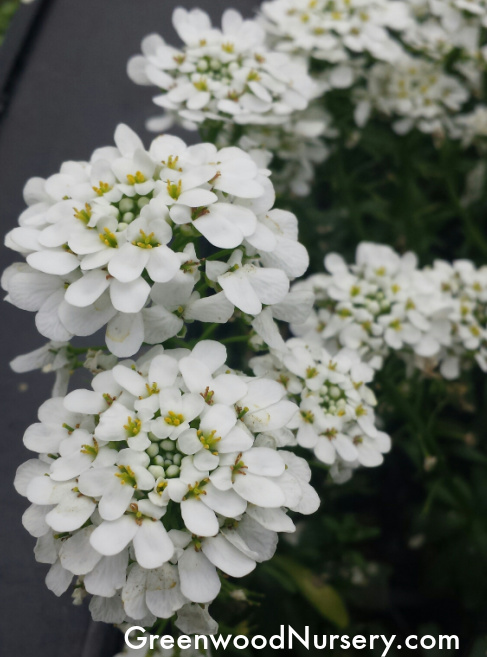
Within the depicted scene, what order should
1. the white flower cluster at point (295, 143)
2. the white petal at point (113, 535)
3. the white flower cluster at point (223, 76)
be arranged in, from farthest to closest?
the white flower cluster at point (295, 143) < the white flower cluster at point (223, 76) < the white petal at point (113, 535)

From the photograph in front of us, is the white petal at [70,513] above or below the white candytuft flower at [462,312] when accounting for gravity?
above

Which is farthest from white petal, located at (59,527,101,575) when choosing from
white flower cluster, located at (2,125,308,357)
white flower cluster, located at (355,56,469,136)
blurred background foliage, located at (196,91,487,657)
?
white flower cluster, located at (355,56,469,136)

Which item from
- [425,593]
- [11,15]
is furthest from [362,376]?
[11,15]

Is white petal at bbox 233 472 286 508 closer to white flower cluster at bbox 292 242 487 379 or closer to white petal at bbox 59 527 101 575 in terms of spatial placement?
white petal at bbox 59 527 101 575

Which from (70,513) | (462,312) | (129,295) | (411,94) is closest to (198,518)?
(70,513)

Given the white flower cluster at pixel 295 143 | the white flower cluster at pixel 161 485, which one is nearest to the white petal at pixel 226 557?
the white flower cluster at pixel 161 485

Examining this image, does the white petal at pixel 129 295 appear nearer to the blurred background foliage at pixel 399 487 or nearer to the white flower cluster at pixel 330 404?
the white flower cluster at pixel 330 404

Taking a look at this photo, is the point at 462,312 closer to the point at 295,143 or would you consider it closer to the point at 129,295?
the point at 295,143

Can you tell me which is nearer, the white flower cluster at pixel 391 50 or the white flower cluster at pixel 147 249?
the white flower cluster at pixel 147 249
